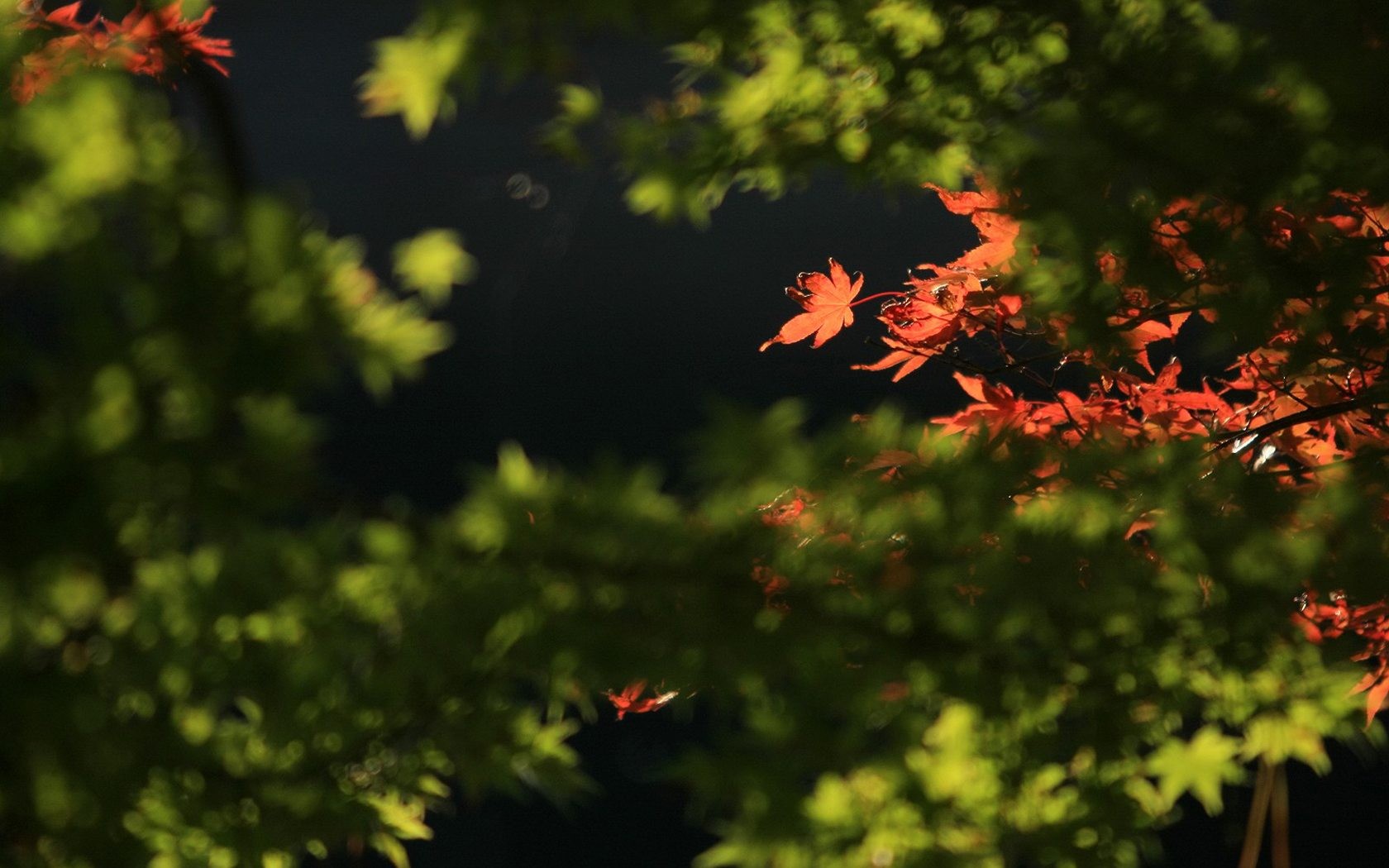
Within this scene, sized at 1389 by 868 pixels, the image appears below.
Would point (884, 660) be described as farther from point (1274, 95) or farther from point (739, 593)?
point (1274, 95)

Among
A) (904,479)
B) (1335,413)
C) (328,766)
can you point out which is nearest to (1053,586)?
(904,479)

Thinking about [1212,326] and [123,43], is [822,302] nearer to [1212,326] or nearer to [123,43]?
[1212,326]

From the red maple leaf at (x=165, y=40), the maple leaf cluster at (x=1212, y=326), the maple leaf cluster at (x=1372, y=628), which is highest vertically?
the red maple leaf at (x=165, y=40)

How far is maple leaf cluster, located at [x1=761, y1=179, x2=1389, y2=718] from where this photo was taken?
1298mm

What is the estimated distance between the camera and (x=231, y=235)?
2.43ft

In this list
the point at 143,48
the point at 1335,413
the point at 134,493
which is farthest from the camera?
the point at 1335,413

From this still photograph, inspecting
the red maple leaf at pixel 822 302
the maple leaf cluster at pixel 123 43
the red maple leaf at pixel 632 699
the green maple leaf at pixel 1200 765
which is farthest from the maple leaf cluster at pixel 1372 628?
the maple leaf cluster at pixel 123 43

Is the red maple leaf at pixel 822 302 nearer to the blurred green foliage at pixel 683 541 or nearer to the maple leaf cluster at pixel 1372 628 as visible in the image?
the blurred green foliage at pixel 683 541

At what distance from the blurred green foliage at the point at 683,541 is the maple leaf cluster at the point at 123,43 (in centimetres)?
36

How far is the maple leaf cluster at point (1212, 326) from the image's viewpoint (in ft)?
4.26

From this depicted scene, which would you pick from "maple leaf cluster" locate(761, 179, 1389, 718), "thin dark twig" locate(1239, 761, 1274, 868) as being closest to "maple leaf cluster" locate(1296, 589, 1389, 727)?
"maple leaf cluster" locate(761, 179, 1389, 718)

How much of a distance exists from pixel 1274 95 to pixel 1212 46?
11cm

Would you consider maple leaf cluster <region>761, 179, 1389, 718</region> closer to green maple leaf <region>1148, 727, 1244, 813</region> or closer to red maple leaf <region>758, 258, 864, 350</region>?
red maple leaf <region>758, 258, 864, 350</region>

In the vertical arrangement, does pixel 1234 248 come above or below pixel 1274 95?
below
